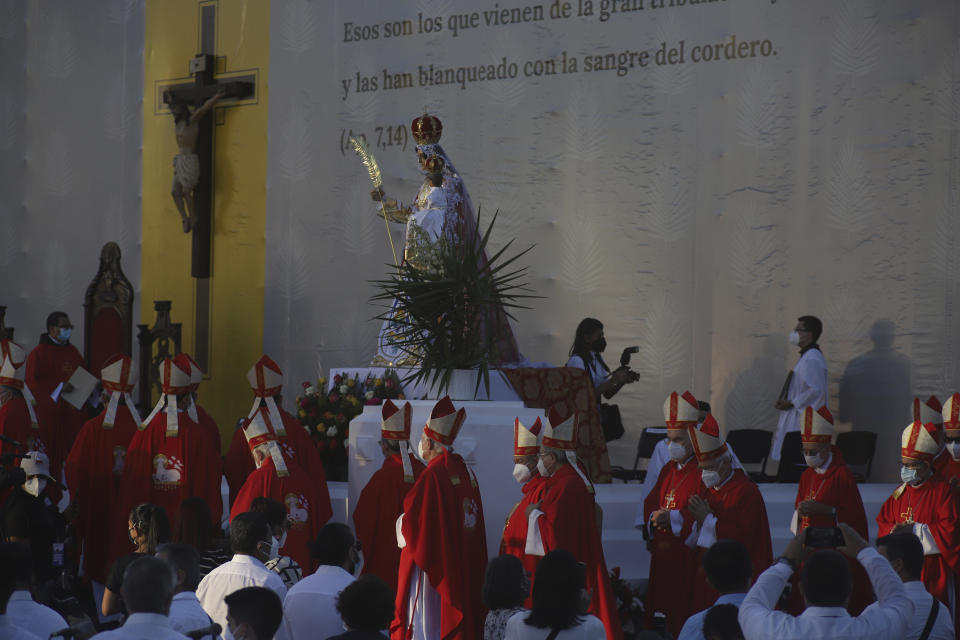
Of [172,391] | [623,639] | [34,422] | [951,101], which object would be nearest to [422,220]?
[172,391]

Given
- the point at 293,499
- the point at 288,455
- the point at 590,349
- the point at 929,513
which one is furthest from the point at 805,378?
the point at 293,499

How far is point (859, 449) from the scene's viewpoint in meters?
10.5

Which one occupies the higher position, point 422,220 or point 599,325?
point 422,220

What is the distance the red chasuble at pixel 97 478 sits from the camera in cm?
839

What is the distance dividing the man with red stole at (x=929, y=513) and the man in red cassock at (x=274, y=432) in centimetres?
343

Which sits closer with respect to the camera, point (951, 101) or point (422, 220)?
point (422, 220)

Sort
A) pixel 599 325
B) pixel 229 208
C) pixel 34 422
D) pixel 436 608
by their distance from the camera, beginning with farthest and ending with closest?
pixel 229 208, pixel 599 325, pixel 34 422, pixel 436 608

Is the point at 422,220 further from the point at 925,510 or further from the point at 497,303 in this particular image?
the point at 925,510

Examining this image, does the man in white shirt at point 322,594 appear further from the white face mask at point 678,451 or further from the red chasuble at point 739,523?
the white face mask at point 678,451

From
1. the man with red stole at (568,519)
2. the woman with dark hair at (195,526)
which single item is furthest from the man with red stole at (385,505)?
the woman with dark hair at (195,526)

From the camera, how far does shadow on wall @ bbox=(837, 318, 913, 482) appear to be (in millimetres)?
10969

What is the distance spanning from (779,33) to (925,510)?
5814 mm

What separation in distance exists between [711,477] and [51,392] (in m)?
6.38

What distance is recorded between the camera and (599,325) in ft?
33.9
